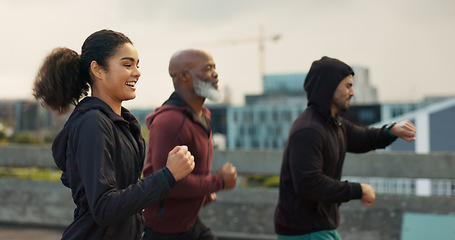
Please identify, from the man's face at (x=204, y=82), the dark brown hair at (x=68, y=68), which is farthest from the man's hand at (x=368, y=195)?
the dark brown hair at (x=68, y=68)

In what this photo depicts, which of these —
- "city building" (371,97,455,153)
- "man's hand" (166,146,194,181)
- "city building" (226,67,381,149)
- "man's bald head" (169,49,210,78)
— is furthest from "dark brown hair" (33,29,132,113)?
"city building" (226,67,381,149)

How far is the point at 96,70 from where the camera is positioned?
2316 millimetres

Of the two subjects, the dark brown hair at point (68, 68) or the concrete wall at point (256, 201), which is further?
the concrete wall at point (256, 201)

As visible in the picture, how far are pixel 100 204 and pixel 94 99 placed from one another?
0.48 m

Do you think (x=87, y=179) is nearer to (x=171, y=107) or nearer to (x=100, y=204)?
(x=100, y=204)

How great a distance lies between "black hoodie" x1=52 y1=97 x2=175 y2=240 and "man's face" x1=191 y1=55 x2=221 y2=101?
137 centimetres

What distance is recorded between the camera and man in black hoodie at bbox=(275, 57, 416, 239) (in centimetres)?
334

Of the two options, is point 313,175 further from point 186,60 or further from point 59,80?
point 59,80

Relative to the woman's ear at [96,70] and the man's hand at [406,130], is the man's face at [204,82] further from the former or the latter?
the woman's ear at [96,70]

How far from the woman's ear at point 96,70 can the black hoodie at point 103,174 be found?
101 mm

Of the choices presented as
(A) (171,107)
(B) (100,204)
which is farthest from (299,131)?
(B) (100,204)

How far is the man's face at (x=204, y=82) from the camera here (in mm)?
3707

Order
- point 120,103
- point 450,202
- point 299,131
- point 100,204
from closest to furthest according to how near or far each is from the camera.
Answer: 1. point 100,204
2. point 120,103
3. point 299,131
4. point 450,202

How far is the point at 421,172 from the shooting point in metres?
5.66
